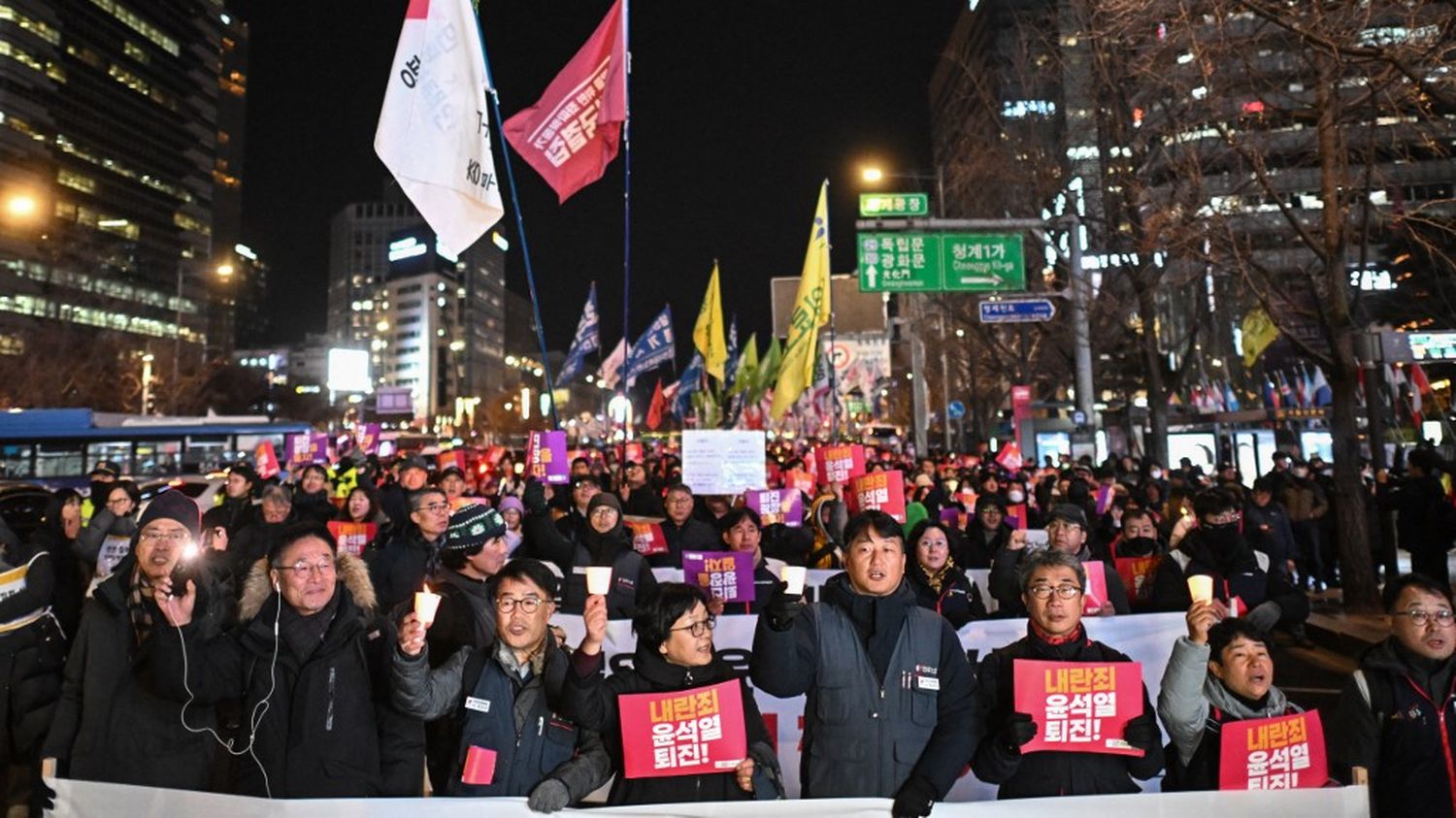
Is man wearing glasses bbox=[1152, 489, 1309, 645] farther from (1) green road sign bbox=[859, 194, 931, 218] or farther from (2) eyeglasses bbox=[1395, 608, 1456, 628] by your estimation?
(1) green road sign bbox=[859, 194, 931, 218]

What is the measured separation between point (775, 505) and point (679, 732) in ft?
22.1

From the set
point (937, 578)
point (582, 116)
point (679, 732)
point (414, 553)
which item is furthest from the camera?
point (582, 116)

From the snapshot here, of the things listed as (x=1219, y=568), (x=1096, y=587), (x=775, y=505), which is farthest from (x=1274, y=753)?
(x=775, y=505)

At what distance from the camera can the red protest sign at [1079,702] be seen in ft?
10.7

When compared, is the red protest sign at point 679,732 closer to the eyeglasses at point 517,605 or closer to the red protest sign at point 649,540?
the eyeglasses at point 517,605

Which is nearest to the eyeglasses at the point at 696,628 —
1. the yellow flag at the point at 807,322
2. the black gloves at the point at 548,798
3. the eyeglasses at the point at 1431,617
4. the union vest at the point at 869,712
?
the union vest at the point at 869,712

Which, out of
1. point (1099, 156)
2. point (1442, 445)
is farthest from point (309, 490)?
point (1442, 445)

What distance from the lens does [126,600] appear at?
379 cm

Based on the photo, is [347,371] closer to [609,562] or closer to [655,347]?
[655,347]

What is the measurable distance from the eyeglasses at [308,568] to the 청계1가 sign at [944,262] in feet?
50.4

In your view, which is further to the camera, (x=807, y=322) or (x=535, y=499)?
(x=807, y=322)

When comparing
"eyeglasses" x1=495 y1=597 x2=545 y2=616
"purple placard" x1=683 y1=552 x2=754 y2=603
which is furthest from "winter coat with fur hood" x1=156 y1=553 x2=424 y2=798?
"purple placard" x1=683 y1=552 x2=754 y2=603

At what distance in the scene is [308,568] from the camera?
11.1 ft

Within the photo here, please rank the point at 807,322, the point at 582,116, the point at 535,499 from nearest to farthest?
the point at 582,116, the point at 535,499, the point at 807,322
